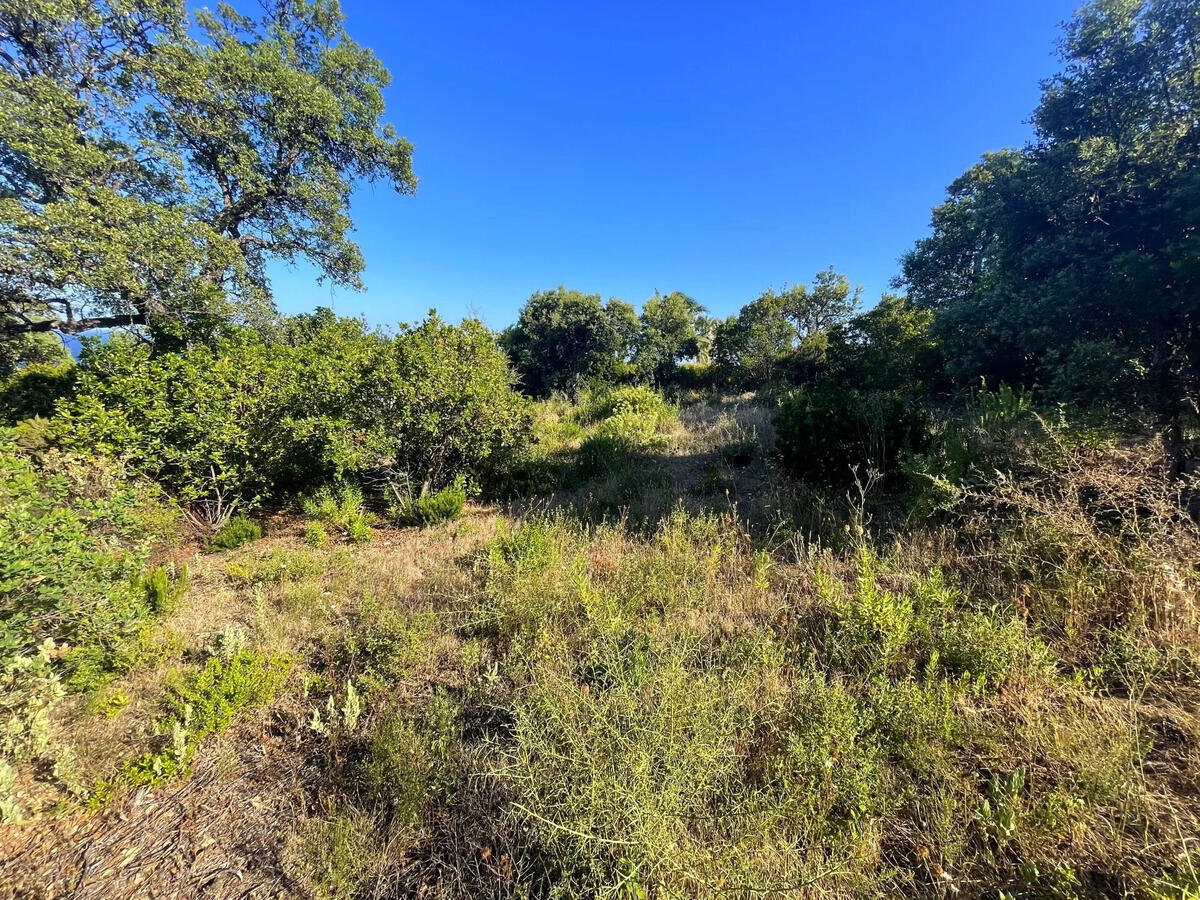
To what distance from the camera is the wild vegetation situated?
1.57 metres

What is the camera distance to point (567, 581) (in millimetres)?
3188

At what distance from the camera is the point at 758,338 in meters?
13.7

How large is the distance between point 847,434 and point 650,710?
4.09 meters

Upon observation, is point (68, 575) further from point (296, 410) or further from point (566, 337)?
point (566, 337)

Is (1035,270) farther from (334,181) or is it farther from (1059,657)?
(334,181)

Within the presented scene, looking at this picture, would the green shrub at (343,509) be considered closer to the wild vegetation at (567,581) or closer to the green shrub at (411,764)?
the wild vegetation at (567,581)

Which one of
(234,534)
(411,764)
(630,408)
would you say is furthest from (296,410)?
(630,408)

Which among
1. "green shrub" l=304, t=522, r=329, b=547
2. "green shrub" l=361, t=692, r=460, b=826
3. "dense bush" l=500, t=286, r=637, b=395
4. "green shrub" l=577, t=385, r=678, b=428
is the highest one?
"dense bush" l=500, t=286, r=637, b=395

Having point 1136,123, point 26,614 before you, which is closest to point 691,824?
point 26,614

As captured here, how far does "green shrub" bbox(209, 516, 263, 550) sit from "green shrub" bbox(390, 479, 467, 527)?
150 cm

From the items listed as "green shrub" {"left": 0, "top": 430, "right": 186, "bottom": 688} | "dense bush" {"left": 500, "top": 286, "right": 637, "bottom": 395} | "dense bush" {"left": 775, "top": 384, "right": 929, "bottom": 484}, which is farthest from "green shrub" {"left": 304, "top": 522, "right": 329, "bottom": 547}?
"dense bush" {"left": 500, "top": 286, "right": 637, "bottom": 395}

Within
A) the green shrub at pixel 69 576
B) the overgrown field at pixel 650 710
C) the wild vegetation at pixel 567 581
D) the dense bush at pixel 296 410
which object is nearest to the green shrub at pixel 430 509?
the wild vegetation at pixel 567 581

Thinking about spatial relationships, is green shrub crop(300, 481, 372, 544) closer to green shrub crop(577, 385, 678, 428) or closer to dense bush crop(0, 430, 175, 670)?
dense bush crop(0, 430, 175, 670)

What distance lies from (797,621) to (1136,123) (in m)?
5.42
